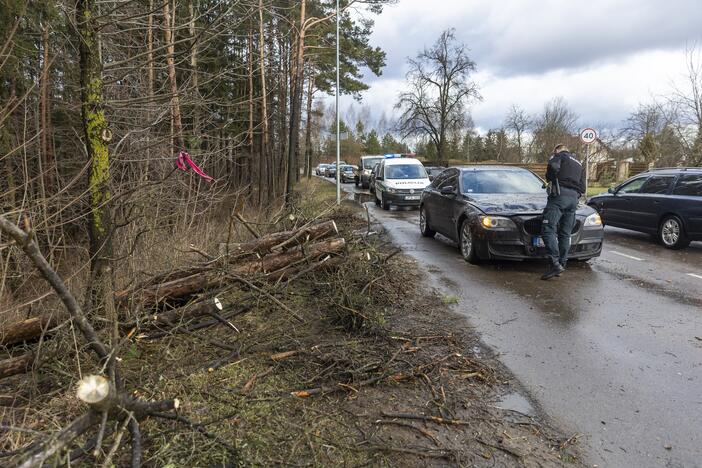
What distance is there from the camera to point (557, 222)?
260 inches

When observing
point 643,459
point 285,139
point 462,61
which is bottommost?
point 643,459

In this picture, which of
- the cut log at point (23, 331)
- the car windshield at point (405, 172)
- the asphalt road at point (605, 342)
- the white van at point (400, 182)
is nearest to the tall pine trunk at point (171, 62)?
the cut log at point (23, 331)

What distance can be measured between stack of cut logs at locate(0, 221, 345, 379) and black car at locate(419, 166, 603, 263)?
8.69 ft

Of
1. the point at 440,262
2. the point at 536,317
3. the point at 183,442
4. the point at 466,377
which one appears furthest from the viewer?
the point at 440,262

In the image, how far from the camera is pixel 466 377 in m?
3.57

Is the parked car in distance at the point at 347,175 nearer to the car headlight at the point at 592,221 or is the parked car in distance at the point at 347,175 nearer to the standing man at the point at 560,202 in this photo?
the car headlight at the point at 592,221

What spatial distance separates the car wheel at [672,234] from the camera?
9.05 m

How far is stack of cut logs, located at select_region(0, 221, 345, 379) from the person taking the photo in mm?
3721

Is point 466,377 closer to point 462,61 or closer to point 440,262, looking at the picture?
point 440,262

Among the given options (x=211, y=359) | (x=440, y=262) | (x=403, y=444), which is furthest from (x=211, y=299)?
(x=440, y=262)

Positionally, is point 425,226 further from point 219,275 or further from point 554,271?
point 219,275

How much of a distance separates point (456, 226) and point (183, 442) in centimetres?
654

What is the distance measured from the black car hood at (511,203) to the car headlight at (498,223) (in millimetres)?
100

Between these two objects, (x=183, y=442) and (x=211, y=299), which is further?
(x=211, y=299)
